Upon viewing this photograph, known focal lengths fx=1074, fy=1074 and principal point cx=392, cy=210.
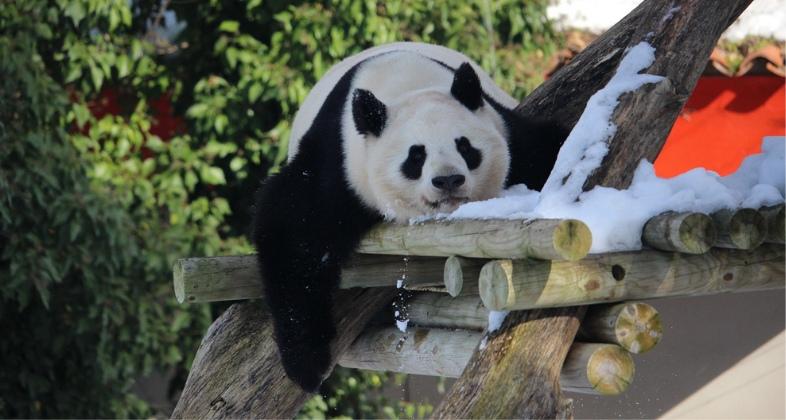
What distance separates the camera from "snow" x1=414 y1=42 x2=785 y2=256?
2814 mm

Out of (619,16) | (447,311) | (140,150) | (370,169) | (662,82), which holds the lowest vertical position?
(140,150)

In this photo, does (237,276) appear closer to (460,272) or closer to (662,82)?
(460,272)

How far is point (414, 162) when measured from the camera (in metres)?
3.29

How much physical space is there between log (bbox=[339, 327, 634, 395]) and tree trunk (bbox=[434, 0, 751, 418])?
0.10m

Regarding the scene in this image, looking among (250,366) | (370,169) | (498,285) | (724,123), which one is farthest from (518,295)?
(724,123)

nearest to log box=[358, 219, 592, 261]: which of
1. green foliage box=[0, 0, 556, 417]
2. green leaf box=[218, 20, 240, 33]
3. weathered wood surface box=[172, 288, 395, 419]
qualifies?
weathered wood surface box=[172, 288, 395, 419]

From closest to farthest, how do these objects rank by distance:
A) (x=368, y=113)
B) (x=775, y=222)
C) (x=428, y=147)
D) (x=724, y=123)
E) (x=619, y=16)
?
(x=775, y=222)
(x=428, y=147)
(x=368, y=113)
(x=724, y=123)
(x=619, y=16)

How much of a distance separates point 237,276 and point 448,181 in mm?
1241

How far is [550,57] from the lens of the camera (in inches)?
249

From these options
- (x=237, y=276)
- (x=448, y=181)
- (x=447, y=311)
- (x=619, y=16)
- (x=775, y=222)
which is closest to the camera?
(x=775, y=222)

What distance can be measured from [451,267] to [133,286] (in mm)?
3513

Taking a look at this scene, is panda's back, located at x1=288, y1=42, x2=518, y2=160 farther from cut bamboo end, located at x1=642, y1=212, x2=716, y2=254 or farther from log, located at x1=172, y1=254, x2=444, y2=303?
cut bamboo end, located at x1=642, y1=212, x2=716, y2=254

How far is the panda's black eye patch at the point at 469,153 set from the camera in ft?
10.8

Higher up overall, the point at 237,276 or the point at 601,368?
the point at 601,368
